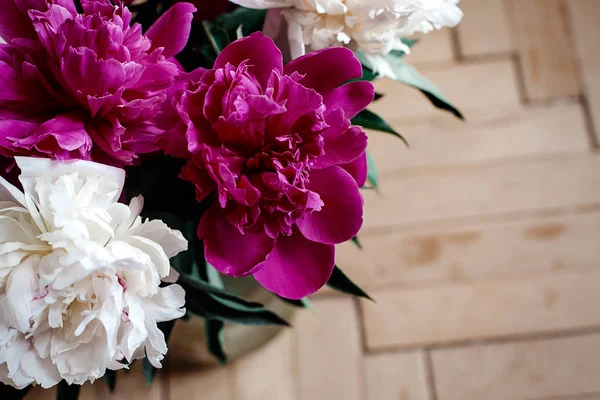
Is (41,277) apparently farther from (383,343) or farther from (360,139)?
(383,343)

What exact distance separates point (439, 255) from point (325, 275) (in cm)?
63

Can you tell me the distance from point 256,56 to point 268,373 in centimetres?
63

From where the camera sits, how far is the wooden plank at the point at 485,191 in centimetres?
96

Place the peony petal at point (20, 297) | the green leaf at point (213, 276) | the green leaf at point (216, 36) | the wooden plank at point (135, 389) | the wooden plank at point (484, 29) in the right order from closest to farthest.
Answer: the peony petal at point (20, 297)
the green leaf at point (216, 36)
the green leaf at point (213, 276)
the wooden plank at point (135, 389)
the wooden plank at point (484, 29)

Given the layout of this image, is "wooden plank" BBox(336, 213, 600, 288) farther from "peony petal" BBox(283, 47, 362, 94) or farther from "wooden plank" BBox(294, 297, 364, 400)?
"peony petal" BBox(283, 47, 362, 94)

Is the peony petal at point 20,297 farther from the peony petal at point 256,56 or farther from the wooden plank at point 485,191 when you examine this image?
the wooden plank at point 485,191

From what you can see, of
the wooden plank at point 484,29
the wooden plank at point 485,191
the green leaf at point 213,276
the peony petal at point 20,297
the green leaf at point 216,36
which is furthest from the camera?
the wooden plank at point 484,29

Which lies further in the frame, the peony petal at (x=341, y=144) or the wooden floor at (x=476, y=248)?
the wooden floor at (x=476, y=248)

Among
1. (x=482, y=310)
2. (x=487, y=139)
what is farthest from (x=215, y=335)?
(x=487, y=139)

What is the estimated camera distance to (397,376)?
0.86 metres

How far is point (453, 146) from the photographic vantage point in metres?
1.00

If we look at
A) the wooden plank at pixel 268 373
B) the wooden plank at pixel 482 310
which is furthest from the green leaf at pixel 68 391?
the wooden plank at pixel 482 310

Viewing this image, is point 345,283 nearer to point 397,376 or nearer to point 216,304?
point 216,304

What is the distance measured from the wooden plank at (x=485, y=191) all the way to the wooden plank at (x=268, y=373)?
24 centimetres
